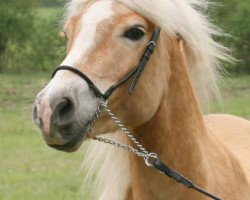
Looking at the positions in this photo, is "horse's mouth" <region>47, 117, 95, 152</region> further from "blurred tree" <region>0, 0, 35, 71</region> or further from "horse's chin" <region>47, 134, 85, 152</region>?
"blurred tree" <region>0, 0, 35, 71</region>

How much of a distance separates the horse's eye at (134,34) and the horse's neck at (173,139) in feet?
0.93

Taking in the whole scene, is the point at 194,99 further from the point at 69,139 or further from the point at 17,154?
the point at 17,154

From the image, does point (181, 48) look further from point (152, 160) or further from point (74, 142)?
point (74, 142)

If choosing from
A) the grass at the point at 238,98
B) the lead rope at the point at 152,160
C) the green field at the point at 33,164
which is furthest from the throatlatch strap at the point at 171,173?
the grass at the point at 238,98

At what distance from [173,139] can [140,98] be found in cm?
29

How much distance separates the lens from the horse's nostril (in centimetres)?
271

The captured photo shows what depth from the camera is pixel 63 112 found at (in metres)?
2.76

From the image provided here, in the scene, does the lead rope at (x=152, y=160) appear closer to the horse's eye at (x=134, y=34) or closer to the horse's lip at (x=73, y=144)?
the horse's lip at (x=73, y=144)

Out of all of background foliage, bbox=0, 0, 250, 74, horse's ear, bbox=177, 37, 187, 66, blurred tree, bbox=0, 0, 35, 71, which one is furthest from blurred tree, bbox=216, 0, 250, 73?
horse's ear, bbox=177, 37, 187, 66

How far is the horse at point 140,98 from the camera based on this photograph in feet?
9.27

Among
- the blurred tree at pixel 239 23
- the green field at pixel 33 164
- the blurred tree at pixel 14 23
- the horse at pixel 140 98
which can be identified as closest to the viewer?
the horse at pixel 140 98

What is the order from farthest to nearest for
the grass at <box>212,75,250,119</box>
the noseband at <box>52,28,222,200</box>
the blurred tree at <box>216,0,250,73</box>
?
1. the blurred tree at <box>216,0,250,73</box>
2. the grass at <box>212,75,250,119</box>
3. the noseband at <box>52,28,222,200</box>

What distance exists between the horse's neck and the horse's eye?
0.28 metres

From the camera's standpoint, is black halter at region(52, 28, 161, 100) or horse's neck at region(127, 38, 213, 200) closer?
black halter at region(52, 28, 161, 100)
